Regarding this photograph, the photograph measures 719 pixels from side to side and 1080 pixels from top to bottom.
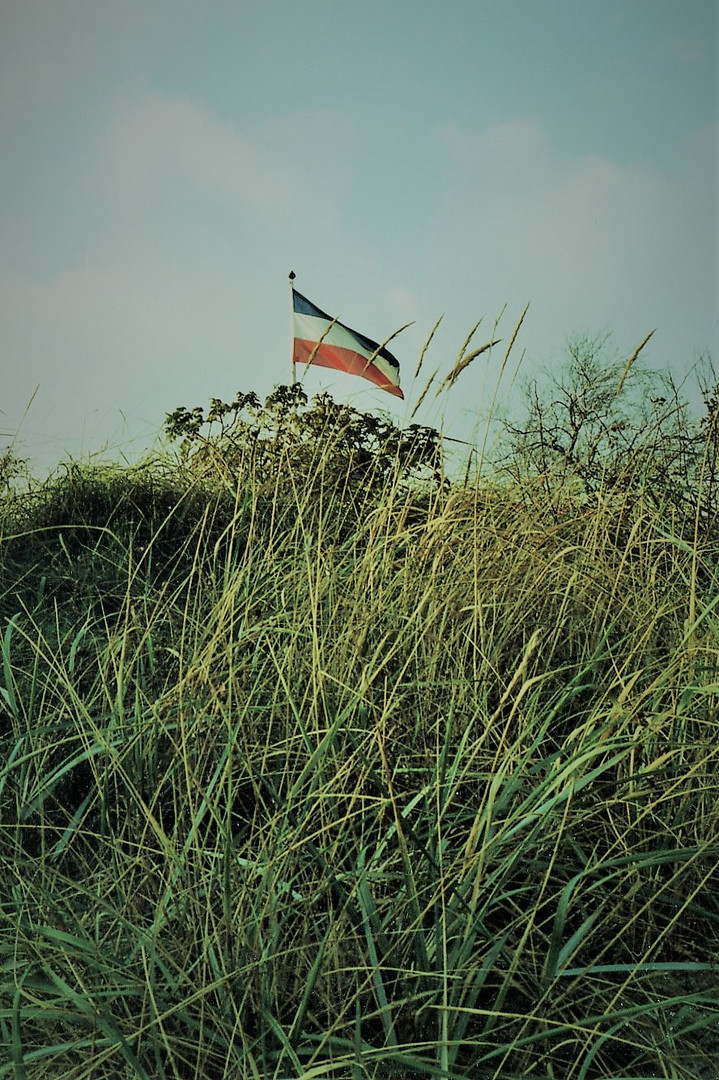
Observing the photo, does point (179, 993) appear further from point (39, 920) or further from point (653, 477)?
point (653, 477)

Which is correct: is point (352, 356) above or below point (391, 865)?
above

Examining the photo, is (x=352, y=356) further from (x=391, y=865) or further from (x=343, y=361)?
(x=391, y=865)

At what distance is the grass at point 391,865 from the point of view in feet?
4.57

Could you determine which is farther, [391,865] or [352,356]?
[352,356]

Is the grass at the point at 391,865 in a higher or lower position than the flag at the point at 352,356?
lower

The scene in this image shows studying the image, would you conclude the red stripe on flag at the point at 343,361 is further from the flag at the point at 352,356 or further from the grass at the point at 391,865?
the grass at the point at 391,865

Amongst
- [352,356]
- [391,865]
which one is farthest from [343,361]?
[391,865]

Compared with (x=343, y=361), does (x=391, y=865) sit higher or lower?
lower

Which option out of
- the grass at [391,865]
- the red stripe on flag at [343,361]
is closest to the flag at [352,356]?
the red stripe on flag at [343,361]

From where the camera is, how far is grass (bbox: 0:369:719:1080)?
4.57 ft

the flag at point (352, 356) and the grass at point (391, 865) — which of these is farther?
the flag at point (352, 356)

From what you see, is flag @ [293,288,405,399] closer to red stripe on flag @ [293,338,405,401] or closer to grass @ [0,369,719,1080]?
red stripe on flag @ [293,338,405,401]

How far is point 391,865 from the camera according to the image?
5.68ft

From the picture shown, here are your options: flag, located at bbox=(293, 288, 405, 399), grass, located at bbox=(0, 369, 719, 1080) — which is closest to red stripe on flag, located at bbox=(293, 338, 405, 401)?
flag, located at bbox=(293, 288, 405, 399)
